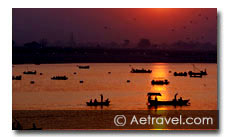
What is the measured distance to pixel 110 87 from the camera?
348 inches

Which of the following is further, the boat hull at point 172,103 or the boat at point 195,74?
the boat at point 195,74

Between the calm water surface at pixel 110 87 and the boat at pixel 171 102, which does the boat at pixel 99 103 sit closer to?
the calm water surface at pixel 110 87

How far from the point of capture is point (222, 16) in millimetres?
7922

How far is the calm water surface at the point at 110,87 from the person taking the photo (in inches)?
320

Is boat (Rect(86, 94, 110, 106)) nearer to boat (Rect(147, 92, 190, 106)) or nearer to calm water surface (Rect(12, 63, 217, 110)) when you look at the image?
calm water surface (Rect(12, 63, 217, 110))

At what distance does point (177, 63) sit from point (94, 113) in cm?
134

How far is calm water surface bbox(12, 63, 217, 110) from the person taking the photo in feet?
26.6

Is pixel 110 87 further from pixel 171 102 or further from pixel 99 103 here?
pixel 171 102

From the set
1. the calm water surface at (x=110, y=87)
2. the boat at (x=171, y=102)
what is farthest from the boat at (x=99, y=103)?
the boat at (x=171, y=102)

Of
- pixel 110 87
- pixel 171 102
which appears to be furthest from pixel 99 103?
pixel 171 102
